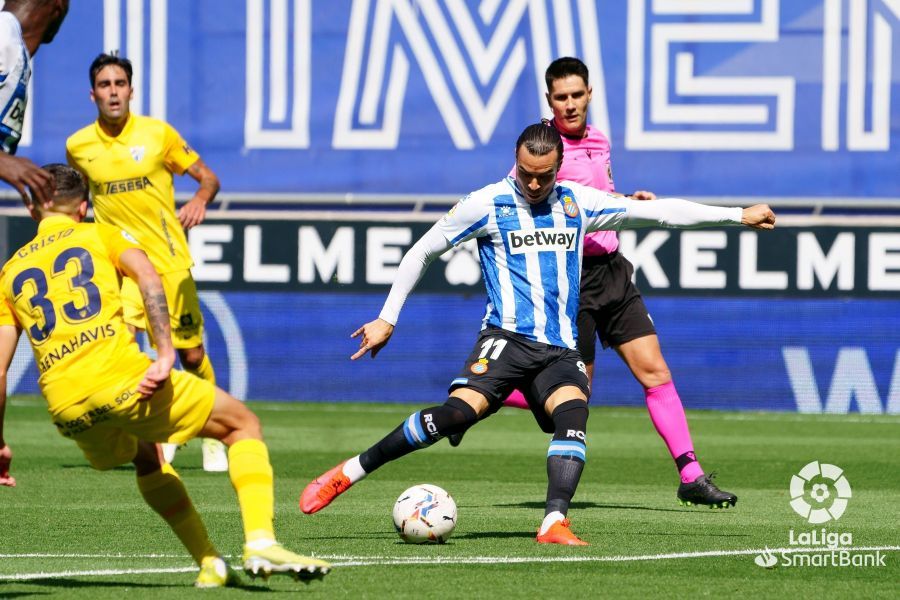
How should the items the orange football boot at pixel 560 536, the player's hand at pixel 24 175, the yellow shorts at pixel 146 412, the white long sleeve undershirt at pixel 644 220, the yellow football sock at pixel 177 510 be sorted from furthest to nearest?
the white long sleeve undershirt at pixel 644 220 < the orange football boot at pixel 560 536 < the yellow football sock at pixel 177 510 < the yellow shorts at pixel 146 412 < the player's hand at pixel 24 175

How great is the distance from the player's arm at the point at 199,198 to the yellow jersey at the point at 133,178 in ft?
0.61

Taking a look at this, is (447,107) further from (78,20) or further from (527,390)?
(527,390)

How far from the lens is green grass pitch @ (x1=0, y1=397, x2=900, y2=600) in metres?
5.95

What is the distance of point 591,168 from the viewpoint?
8891mm

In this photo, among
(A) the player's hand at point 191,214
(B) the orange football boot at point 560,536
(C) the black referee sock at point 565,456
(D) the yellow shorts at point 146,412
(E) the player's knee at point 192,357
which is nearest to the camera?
(D) the yellow shorts at point 146,412

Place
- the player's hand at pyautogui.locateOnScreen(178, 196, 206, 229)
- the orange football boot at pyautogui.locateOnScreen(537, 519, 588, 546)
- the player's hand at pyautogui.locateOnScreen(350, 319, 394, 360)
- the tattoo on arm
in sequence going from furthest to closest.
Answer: the player's hand at pyautogui.locateOnScreen(178, 196, 206, 229) → the player's hand at pyautogui.locateOnScreen(350, 319, 394, 360) → the orange football boot at pyautogui.locateOnScreen(537, 519, 588, 546) → the tattoo on arm

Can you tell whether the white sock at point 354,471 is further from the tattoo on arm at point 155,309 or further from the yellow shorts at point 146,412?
the tattoo on arm at point 155,309

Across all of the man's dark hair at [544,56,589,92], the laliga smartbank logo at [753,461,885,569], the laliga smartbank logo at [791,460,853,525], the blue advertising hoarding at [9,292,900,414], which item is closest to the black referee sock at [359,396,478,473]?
the laliga smartbank logo at [753,461,885,569]

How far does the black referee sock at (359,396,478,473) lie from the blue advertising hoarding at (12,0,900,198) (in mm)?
9175

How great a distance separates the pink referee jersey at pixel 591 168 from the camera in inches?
349

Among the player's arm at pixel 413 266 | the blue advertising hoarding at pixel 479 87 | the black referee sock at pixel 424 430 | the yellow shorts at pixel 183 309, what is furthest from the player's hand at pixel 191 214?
the blue advertising hoarding at pixel 479 87

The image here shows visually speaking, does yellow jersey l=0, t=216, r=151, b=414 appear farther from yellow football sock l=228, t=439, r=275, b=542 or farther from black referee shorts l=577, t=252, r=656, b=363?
black referee shorts l=577, t=252, r=656, b=363

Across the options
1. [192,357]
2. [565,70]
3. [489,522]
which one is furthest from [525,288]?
[192,357]

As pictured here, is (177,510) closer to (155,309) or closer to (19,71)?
(155,309)
